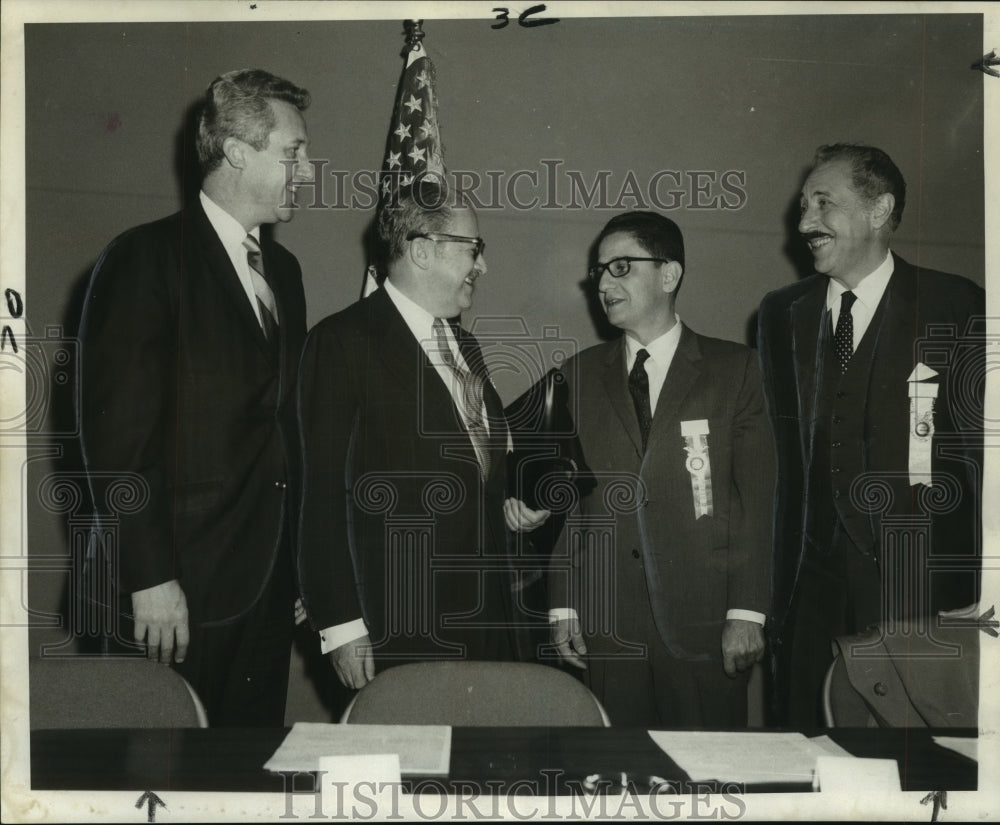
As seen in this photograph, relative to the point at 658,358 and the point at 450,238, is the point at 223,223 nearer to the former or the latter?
the point at 450,238

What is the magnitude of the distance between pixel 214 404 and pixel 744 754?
5.63 feet

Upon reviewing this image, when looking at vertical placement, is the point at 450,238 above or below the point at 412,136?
below

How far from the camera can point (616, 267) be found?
2979mm

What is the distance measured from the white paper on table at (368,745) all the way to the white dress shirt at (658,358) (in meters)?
0.64

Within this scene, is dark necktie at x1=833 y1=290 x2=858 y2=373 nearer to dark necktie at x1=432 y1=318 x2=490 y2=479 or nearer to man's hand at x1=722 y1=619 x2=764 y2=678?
man's hand at x1=722 y1=619 x2=764 y2=678

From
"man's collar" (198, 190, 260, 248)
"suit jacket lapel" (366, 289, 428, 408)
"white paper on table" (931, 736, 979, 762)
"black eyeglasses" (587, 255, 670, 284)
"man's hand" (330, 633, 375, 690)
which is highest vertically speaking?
"man's collar" (198, 190, 260, 248)

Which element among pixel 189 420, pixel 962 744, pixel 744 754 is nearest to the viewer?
pixel 744 754

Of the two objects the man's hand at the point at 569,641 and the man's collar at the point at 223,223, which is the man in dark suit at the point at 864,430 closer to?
the man's hand at the point at 569,641

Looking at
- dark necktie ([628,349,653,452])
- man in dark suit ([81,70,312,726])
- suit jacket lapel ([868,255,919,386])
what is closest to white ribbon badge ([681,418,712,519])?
dark necktie ([628,349,653,452])

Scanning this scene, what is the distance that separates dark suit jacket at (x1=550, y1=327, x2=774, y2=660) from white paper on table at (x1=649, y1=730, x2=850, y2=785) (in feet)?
1.46

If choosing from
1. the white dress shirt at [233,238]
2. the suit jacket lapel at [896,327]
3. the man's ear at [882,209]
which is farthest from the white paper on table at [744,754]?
the white dress shirt at [233,238]

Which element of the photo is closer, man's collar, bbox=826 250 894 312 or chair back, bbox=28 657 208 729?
chair back, bbox=28 657 208 729

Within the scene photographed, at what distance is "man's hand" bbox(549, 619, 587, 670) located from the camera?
2.95 metres

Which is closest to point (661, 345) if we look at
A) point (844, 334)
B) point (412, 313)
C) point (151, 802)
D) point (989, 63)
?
point (844, 334)
